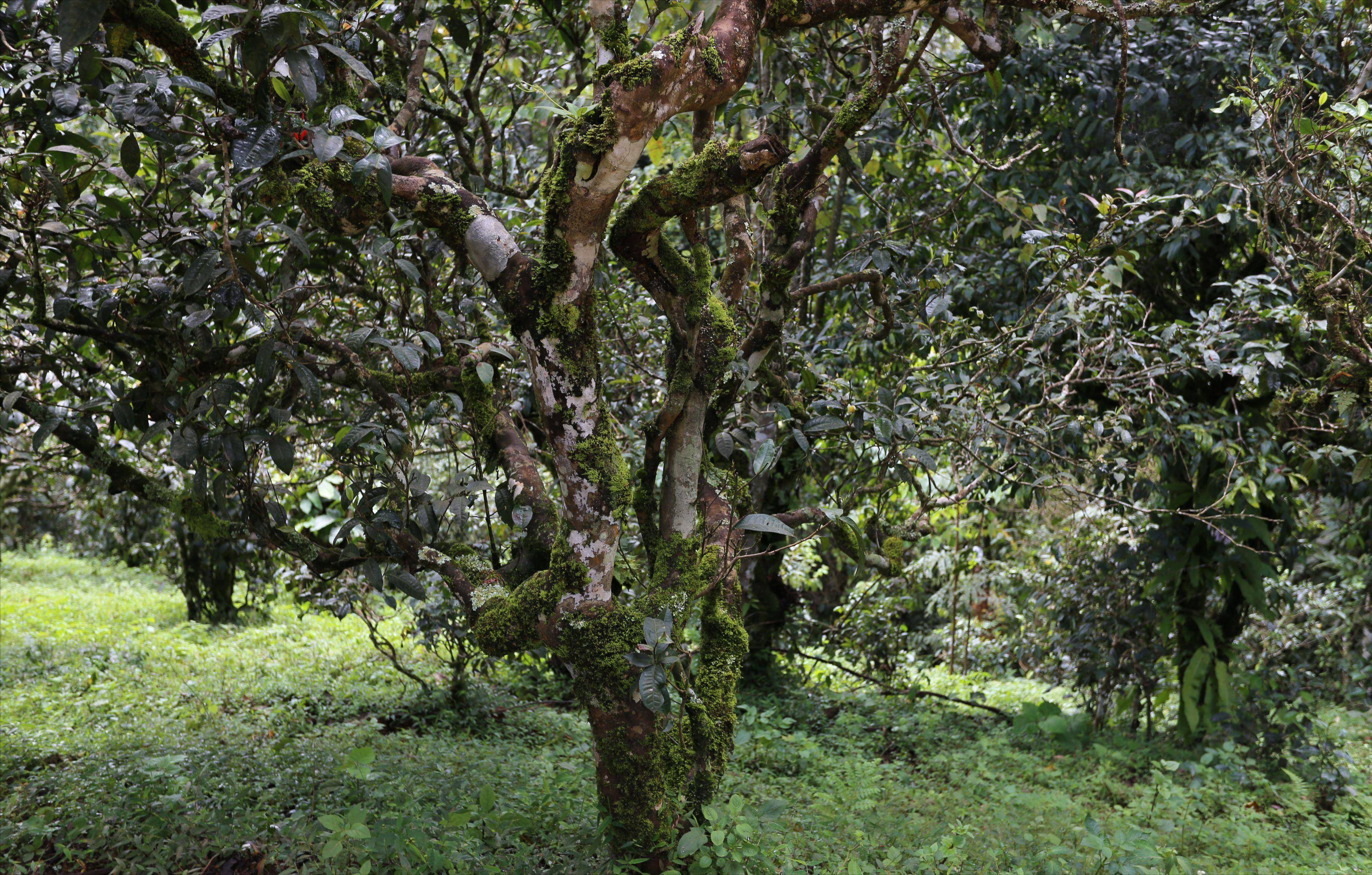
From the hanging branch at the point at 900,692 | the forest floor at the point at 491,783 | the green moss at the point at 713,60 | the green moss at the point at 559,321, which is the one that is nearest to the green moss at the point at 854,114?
the green moss at the point at 713,60

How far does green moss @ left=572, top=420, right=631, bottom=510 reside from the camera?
2.32 metres

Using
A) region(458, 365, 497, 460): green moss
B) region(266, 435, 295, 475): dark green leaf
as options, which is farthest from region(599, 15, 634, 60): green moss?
region(266, 435, 295, 475): dark green leaf

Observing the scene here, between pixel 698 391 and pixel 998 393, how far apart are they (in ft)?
6.68

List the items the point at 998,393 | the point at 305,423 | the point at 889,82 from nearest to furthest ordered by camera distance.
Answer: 1. the point at 889,82
2. the point at 305,423
3. the point at 998,393

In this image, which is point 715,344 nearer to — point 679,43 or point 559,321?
point 559,321

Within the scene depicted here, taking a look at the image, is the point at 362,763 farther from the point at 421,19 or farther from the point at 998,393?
the point at 998,393

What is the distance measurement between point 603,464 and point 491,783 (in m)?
1.68

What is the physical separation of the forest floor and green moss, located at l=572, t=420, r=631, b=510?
84 centimetres

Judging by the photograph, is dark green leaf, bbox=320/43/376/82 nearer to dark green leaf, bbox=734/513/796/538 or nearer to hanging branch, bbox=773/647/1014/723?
dark green leaf, bbox=734/513/796/538

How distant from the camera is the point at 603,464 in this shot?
2.32 metres

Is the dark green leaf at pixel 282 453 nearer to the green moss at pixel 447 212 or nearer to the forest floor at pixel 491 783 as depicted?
the green moss at pixel 447 212

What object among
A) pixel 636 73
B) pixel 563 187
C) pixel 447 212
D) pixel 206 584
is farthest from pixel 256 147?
pixel 206 584

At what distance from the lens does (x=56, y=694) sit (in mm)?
4805

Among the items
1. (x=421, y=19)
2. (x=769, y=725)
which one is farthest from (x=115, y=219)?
(x=769, y=725)
